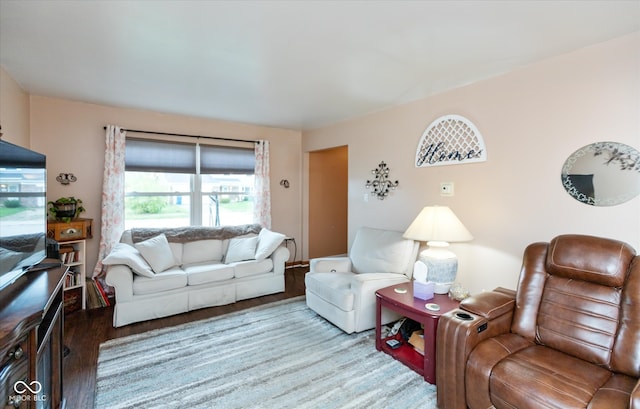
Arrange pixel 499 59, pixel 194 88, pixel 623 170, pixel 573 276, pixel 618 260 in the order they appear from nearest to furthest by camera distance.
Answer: pixel 618 260
pixel 573 276
pixel 623 170
pixel 499 59
pixel 194 88

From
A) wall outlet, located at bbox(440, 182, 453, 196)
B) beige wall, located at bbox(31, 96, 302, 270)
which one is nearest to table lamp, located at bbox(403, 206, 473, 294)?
wall outlet, located at bbox(440, 182, 453, 196)

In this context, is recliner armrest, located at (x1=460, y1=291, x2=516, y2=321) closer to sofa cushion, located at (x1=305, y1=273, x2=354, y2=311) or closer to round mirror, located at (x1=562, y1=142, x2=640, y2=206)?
round mirror, located at (x1=562, y1=142, x2=640, y2=206)

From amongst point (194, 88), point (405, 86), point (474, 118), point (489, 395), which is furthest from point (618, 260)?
point (194, 88)

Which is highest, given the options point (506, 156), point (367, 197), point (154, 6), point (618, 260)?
point (154, 6)

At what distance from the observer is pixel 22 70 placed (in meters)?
2.70

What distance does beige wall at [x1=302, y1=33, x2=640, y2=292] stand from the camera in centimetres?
208

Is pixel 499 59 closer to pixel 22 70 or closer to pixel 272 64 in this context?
pixel 272 64

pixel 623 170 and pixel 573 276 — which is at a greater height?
pixel 623 170

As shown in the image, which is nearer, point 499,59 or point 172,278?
point 499,59

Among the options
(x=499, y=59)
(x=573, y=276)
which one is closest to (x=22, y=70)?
(x=499, y=59)

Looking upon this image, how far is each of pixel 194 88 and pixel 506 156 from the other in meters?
3.19

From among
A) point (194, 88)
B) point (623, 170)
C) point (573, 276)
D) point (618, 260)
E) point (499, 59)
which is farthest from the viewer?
point (194, 88)

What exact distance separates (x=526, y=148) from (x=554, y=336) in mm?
1517

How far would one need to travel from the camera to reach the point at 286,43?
217 centimetres
